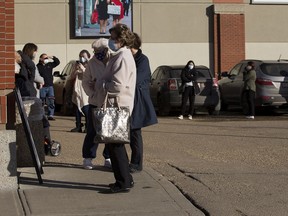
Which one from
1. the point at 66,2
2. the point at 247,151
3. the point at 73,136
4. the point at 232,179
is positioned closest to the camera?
the point at 232,179

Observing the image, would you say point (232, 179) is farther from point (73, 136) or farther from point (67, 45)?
A: point (67, 45)

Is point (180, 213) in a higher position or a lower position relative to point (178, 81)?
lower

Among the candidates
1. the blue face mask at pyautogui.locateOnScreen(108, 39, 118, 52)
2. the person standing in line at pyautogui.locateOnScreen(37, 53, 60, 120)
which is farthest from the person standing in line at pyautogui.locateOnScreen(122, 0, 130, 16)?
the blue face mask at pyautogui.locateOnScreen(108, 39, 118, 52)

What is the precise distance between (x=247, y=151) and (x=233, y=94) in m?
8.78

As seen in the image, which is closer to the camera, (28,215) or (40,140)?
(28,215)

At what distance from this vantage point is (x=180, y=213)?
22.6ft

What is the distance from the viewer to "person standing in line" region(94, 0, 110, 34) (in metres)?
24.7

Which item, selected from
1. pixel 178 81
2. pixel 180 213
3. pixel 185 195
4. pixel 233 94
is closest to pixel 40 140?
pixel 185 195

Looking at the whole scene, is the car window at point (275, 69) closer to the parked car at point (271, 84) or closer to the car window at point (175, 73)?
the parked car at point (271, 84)

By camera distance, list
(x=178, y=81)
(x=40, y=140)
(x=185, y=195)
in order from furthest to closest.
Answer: (x=178, y=81) → (x=40, y=140) → (x=185, y=195)

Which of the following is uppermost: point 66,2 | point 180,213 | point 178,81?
point 66,2

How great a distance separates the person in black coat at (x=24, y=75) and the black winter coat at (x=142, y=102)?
6.32ft

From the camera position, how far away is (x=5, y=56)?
26.5ft

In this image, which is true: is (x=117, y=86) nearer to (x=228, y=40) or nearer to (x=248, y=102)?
(x=248, y=102)
